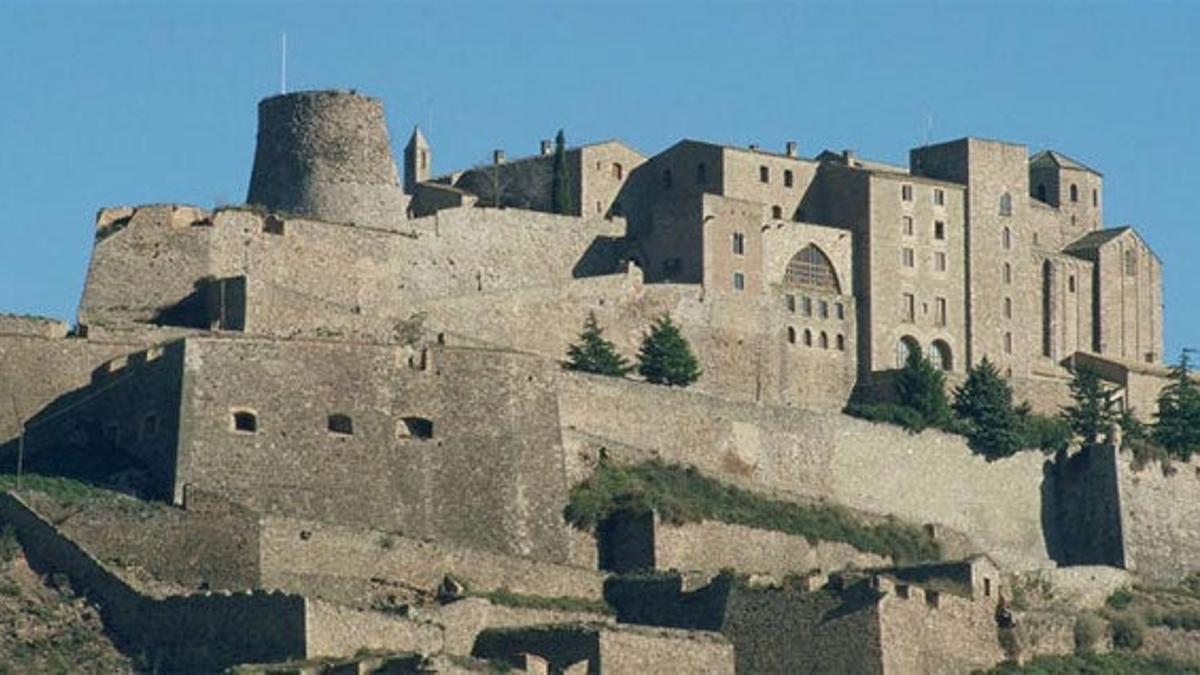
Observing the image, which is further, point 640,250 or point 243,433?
point 640,250

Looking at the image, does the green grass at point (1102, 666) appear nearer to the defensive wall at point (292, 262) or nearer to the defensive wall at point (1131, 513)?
the defensive wall at point (1131, 513)

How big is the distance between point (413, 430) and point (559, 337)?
1042 cm

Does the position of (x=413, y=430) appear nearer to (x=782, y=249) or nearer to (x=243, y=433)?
(x=243, y=433)

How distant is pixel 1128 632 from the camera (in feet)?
237

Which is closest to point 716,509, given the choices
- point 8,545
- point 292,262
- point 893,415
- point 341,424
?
point 341,424

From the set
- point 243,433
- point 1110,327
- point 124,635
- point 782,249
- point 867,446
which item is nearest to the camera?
point 124,635

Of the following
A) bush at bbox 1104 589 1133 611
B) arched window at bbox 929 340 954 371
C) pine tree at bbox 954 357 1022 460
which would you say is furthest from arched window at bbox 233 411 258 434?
arched window at bbox 929 340 954 371

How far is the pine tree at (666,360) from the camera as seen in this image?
81.8m

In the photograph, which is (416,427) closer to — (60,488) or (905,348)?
(60,488)

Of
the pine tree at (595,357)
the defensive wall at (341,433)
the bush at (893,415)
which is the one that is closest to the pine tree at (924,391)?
the bush at (893,415)

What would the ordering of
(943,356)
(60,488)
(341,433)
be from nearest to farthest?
1. (60,488)
2. (341,433)
3. (943,356)

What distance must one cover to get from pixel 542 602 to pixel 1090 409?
22.5 m

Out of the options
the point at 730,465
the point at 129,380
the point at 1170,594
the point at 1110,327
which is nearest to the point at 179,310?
the point at 129,380

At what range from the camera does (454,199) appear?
87000 mm
